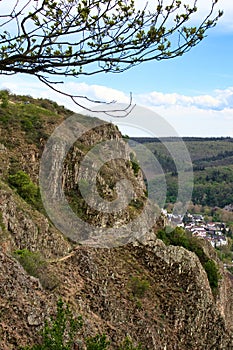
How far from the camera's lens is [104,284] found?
18.5 m

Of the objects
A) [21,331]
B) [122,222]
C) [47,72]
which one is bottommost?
[21,331]

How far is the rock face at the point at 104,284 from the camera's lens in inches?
507

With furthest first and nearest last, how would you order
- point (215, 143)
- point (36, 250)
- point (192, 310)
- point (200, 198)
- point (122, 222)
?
point (215, 143), point (200, 198), point (122, 222), point (192, 310), point (36, 250)

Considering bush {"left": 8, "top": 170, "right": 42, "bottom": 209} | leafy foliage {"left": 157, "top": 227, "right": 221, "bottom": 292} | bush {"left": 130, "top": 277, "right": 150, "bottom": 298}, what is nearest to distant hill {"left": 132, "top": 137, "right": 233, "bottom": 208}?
leafy foliage {"left": 157, "top": 227, "right": 221, "bottom": 292}

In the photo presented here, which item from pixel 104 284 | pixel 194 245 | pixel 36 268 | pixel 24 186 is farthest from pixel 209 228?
pixel 36 268

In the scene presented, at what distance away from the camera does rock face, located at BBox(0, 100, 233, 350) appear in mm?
12883

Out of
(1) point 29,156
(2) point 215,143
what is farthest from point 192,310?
(2) point 215,143

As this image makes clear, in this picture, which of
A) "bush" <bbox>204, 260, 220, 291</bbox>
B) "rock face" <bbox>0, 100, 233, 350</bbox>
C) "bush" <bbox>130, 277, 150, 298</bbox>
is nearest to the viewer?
"rock face" <bbox>0, 100, 233, 350</bbox>

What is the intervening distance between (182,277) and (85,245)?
4.91 metres

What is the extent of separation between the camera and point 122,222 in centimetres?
2406

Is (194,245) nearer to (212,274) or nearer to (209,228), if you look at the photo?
(212,274)

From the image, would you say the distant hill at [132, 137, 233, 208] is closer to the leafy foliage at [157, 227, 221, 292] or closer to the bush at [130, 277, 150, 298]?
the leafy foliage at [157, 227, 221, 292]

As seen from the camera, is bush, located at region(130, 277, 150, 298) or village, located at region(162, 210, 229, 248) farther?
village, located at region(162, 210, 229, 248)

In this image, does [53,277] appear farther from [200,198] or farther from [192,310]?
[200,198]
